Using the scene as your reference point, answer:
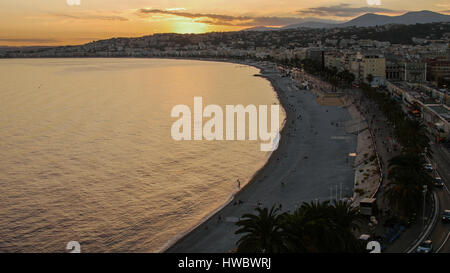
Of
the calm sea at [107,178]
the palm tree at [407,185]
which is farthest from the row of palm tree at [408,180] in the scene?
the calm sea at [107,178]

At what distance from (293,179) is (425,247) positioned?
Result: 944 cm

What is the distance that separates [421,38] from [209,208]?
122 metres

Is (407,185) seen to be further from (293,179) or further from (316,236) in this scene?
(293,179)

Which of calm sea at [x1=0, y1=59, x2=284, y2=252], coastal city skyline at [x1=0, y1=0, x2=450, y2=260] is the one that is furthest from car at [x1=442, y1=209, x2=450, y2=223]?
calm sea at [x1=0, y1=59, x2=284, y2=252]

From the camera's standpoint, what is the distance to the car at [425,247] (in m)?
11.1

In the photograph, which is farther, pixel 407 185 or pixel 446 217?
pixel 407 185

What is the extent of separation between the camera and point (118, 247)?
1484 cm

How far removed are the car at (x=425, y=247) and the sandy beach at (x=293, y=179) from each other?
16.9 feet

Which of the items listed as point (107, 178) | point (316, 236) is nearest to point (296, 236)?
point (316, 236)

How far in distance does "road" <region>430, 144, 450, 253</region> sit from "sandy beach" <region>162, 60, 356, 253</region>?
350 centimetres

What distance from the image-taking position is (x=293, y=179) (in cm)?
2034

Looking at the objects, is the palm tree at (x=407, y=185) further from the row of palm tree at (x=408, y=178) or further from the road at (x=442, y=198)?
the road at (x=442, y=198)

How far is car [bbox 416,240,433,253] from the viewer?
11.1 meters
